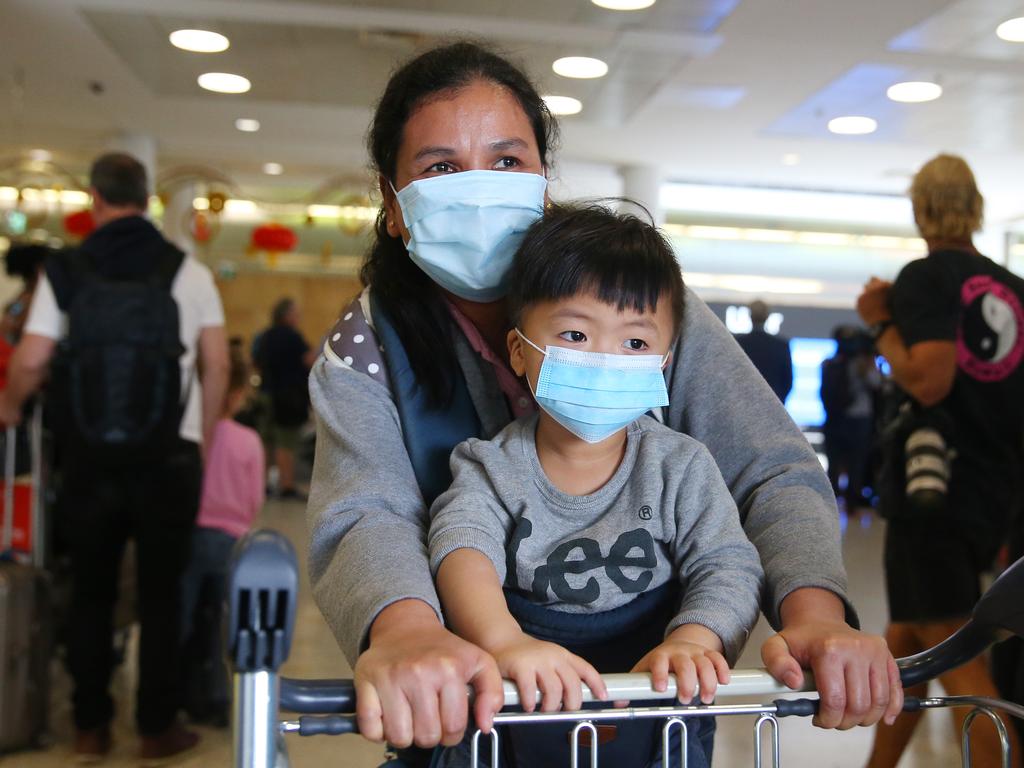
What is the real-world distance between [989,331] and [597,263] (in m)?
1.93

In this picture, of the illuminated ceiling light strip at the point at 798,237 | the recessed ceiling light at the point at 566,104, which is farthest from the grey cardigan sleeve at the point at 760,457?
the illuminated ceiling light strip at the point at 798,237

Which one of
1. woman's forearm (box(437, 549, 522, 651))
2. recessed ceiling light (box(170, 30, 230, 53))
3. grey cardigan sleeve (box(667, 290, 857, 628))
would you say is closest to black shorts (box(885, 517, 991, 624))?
grey cardigan sleeve (box(667, 290, 857, 628))

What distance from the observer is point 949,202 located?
2996mm

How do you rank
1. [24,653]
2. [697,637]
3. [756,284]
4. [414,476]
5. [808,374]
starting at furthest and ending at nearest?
[756,284] → [808,374] → [24,653] → [414,476] → [697,637]

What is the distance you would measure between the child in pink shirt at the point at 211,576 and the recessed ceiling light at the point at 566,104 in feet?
16.1

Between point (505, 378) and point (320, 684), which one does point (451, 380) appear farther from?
point (320, 684)

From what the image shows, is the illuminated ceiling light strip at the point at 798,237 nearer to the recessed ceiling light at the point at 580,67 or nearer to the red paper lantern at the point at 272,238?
the red paper lantern at the point at 272,238

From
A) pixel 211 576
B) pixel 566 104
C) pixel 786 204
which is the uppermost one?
pixel 786 204

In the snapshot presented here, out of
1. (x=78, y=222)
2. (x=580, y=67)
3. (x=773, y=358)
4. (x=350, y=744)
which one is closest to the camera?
(x=350, y=744)

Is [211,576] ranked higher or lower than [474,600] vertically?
lower

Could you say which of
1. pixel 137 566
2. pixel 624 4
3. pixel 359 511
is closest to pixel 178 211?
pixel 624 4

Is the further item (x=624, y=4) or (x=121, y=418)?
(x=624, y=4)

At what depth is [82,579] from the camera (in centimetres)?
370

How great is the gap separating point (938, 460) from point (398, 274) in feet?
5.91
